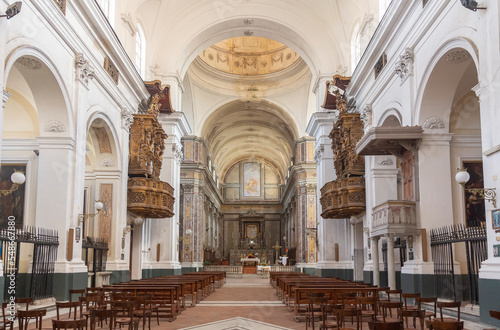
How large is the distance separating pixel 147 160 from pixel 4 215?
646cm

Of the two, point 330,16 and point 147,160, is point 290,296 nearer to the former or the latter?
point 147,160

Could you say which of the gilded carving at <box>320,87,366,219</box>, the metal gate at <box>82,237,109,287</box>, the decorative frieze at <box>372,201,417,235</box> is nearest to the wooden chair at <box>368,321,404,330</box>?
the decorative frieze at <box>372,201,417,235</box>

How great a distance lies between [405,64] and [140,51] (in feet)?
41.4

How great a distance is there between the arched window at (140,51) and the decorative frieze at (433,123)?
43.1 ft

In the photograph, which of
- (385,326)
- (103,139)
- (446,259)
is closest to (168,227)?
(103,139)

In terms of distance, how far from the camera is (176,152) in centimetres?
2577

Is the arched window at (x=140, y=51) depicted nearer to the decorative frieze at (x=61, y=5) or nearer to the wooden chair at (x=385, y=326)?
the decorative frieze at (x=61, y=5)

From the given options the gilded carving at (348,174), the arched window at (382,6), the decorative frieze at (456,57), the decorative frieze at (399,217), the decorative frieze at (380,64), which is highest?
the arched window at (382,6)

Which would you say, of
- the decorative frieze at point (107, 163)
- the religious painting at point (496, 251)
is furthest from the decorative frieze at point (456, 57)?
the decorative frieze at point (107, 163)

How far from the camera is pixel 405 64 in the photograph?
47.3ft

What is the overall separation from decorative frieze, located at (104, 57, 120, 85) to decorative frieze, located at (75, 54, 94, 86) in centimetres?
186

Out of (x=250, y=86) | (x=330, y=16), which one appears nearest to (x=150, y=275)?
(x=330, y=16)

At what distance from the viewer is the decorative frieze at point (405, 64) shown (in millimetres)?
14172

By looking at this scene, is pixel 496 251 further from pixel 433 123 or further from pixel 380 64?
pixel 380 64
